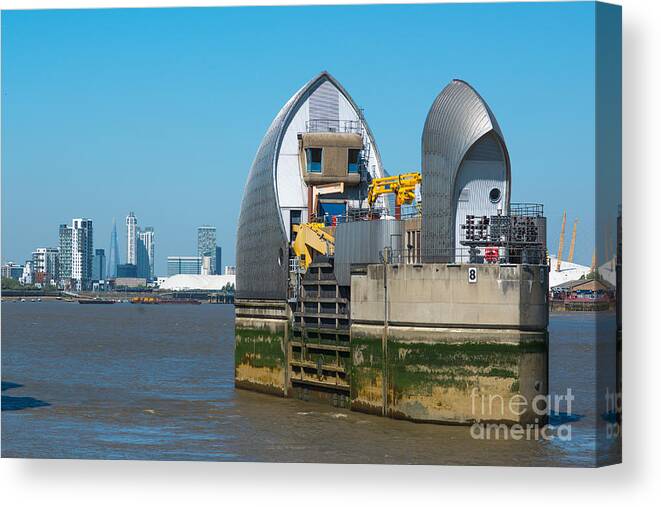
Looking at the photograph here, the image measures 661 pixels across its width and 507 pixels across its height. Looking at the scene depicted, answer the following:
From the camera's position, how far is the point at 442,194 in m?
44.9

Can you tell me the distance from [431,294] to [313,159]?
17.4m

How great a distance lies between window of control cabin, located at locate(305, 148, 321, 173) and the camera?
59438 millimetres

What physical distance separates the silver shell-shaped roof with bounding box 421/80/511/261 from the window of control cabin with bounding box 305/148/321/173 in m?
14.2

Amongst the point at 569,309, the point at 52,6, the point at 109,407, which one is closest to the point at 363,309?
the point at 109,407

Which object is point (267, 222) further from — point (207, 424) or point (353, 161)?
point (207, 424)

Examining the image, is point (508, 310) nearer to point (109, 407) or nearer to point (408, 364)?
point (408, 364)

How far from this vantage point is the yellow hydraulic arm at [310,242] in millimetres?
54312

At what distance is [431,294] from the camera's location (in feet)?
143

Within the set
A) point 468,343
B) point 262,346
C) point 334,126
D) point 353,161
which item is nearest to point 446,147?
point 468,343

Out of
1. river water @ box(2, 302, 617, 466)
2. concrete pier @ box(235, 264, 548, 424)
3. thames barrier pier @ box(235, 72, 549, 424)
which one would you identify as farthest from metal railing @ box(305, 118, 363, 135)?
concrete pier @ box(235, 264, 548, 424)

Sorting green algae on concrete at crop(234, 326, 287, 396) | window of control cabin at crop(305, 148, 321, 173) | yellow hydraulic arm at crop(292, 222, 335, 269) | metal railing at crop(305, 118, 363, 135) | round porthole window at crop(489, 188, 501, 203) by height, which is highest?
metal railing at crop(305, 118, 363, 135)

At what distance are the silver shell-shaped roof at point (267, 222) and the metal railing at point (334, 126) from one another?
549 mm

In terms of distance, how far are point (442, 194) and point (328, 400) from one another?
1151cm

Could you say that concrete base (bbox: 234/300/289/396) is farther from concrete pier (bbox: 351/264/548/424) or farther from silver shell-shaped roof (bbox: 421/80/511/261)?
silver shell-shaped roof (bbox: 421/80/511/261)
